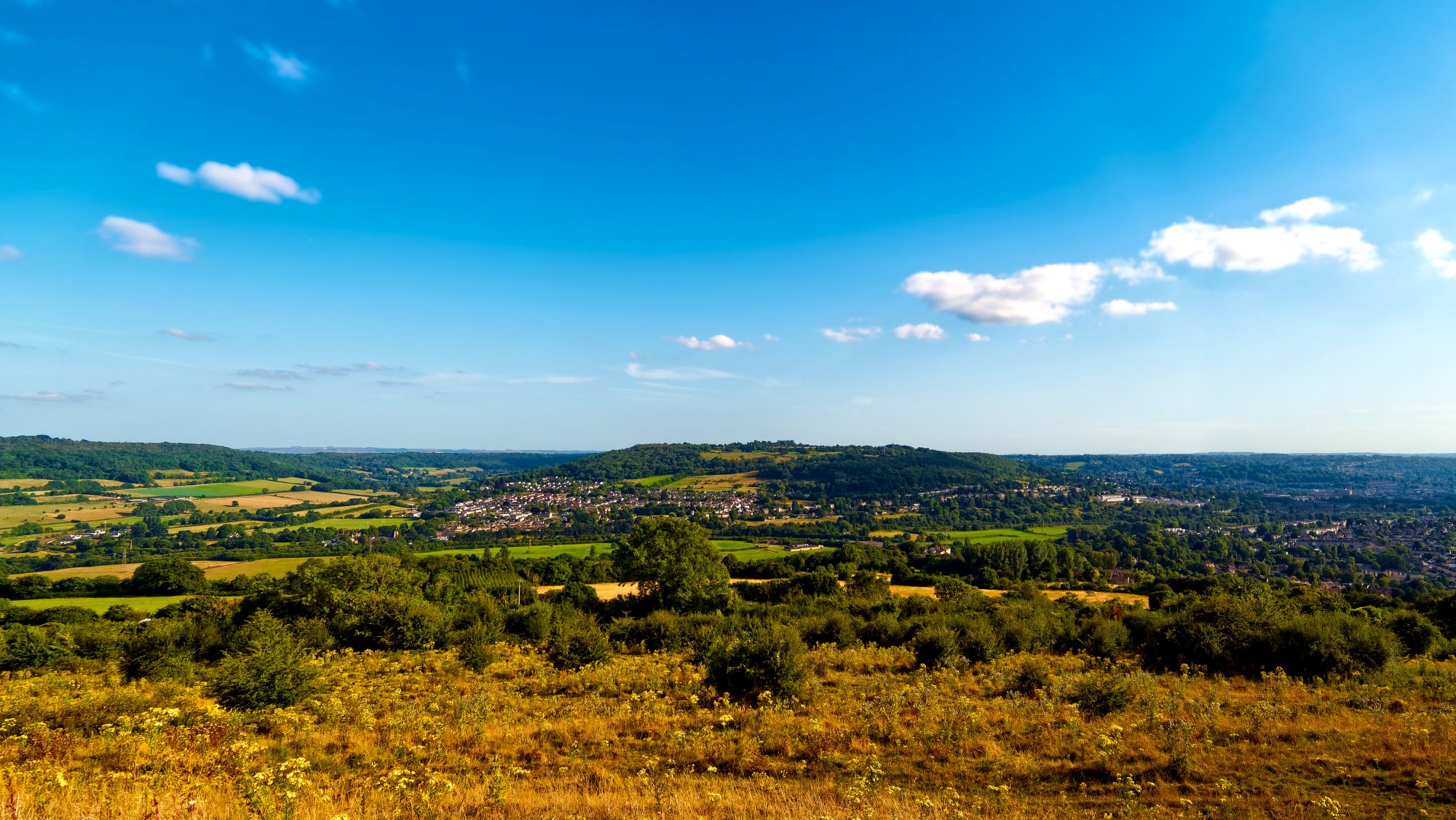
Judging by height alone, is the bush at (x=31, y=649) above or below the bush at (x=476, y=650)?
below

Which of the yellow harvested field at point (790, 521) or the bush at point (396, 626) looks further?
the yellow harvested field at point (790, 521)

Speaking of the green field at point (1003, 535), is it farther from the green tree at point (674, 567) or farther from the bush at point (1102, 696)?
the bush at point (1102, 696)

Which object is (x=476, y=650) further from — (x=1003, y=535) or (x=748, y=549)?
(x=1003, y=535)

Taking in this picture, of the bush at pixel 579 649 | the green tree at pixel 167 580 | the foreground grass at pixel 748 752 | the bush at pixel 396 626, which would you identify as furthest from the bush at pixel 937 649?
the green tree at pixel 167 580

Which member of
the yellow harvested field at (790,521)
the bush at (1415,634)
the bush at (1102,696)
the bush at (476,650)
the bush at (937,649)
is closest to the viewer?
the bush at (1102,696)

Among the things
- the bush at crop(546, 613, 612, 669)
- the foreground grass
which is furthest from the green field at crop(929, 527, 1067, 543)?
the foreground grass

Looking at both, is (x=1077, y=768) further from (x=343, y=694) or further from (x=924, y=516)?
(x=924, y=516)

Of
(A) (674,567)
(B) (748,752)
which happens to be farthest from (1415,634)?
(A) (674,567)

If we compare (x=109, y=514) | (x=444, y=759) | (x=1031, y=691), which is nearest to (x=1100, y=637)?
(x=1031, y=691)
